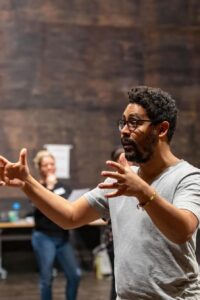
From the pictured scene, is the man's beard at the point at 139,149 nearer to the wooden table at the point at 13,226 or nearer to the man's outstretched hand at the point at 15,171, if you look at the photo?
the man's outstretched hand at the point at 15,171

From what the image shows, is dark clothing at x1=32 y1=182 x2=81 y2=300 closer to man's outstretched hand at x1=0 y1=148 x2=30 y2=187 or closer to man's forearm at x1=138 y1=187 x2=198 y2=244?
man's outstretched hand at x1=0 y1=148 x2=30 y2=187

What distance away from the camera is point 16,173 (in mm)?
2494

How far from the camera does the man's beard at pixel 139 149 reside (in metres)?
2.31

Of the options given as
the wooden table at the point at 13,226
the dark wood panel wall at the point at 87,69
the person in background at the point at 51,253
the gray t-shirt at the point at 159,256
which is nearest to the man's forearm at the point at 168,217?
the gray t-shirt at the point at 159,256

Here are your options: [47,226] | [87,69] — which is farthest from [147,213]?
[87,69]

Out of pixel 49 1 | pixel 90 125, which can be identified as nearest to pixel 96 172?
pixel 90 125

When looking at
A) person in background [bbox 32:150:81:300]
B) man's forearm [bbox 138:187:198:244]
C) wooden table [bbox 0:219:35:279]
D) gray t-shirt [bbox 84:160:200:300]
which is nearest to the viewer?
man's forearm [bbox 138:187:198:244]

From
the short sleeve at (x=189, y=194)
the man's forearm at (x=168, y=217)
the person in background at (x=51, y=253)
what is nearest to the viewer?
the man's forearm at (x=168, y=217)

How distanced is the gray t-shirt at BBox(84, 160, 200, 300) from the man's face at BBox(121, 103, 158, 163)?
0.41 ft

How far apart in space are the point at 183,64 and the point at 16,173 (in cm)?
794

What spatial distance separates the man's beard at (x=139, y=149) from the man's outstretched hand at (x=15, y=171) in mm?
426

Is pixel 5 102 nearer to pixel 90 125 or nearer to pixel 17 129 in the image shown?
pixel 17 129

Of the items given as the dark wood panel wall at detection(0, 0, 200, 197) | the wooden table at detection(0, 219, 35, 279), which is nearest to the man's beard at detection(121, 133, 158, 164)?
the wooden table at detection(0, 219, 35, 279)

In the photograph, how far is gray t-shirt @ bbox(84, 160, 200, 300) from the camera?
227cm
